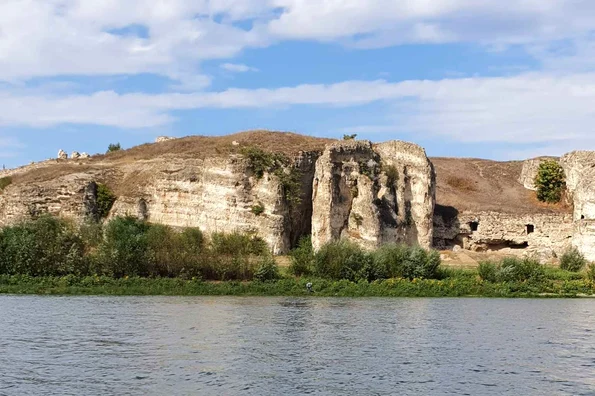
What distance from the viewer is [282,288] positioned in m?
45.2

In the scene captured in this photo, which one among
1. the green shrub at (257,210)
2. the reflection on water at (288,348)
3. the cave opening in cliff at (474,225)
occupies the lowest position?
the reflection on water at (288,348)

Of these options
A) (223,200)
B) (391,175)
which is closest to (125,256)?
(223,200)

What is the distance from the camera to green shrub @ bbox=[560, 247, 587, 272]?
54000 millimetres

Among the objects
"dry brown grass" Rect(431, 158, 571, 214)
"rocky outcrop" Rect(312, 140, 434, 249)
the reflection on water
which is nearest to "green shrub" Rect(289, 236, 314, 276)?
"rocky outcrop" Rect(312, 140, 434, 249)

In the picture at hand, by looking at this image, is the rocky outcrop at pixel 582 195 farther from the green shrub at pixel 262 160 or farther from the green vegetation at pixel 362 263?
the green shrub at pixel 262 160

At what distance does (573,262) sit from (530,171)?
24.3m

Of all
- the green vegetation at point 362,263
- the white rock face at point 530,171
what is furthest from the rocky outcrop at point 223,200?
the white rock face at point 530,171

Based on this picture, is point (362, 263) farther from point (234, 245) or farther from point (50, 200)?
point (50, 200)

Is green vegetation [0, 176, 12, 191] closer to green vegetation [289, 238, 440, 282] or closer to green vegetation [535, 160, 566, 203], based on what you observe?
green vegetation [289, 238, 440, 282]

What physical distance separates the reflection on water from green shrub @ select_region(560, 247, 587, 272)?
49.5 feet

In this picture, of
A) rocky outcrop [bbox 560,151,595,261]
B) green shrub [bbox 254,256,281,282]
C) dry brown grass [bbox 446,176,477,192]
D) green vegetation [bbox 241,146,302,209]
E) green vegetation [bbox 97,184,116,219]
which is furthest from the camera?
dry brown grass [bbox 446,176,477,192]

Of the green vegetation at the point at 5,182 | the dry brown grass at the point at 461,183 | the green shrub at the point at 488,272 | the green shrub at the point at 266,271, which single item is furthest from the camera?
the dry brown grass at the point at 461,183

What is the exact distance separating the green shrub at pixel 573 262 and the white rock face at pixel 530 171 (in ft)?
68.4

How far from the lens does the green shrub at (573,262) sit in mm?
54000
